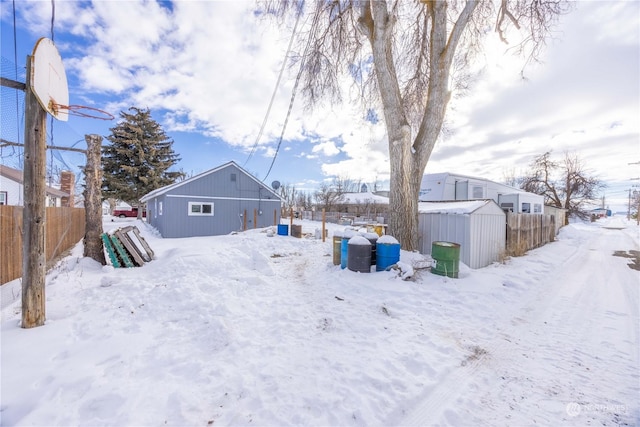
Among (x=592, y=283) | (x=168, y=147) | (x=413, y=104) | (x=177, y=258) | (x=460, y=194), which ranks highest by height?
(x=168, y=147)

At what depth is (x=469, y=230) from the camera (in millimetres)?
7211

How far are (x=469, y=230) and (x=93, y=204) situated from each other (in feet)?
32.3

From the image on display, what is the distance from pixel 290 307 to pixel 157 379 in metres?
2.17

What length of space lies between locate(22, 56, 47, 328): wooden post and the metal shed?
857 cm

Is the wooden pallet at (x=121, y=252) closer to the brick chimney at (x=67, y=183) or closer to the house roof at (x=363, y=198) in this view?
the brick chimney at (x=67, y=183)

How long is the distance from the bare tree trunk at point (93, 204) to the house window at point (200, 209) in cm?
756

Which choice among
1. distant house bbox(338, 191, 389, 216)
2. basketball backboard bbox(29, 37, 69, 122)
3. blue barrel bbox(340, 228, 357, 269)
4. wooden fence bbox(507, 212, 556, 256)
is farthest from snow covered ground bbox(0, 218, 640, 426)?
distant house bbox(338, 191, 389, 216)

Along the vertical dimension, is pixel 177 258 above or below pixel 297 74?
below

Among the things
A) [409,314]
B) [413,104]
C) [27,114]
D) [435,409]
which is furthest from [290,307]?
[413,104]

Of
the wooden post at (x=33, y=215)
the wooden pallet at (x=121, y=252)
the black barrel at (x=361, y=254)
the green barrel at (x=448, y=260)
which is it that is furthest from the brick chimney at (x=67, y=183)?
the green barrel at (x=448, y=260)

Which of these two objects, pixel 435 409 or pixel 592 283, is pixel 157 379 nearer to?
pixel 435 409

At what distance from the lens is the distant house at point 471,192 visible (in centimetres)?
1711

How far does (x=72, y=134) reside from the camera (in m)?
5.54

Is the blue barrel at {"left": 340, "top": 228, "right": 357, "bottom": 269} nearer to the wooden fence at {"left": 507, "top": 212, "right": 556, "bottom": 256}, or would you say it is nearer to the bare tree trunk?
the bare tree trunk
